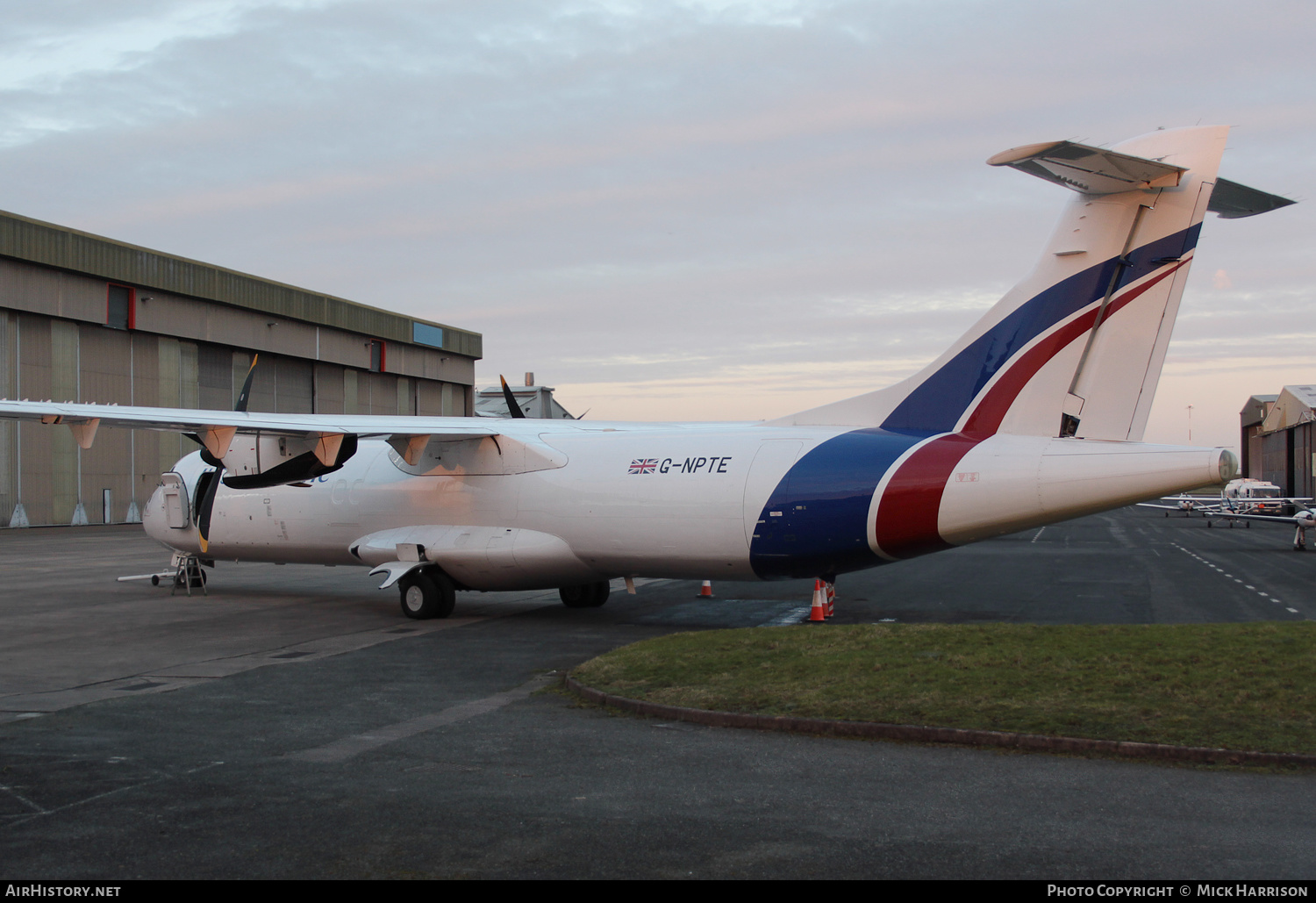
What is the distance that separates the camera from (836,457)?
14.6 m

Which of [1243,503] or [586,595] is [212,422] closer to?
[586,595]

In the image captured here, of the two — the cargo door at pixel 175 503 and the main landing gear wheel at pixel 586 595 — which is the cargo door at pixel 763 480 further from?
the cargo door at pixel 175 503

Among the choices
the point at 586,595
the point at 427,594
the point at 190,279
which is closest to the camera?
the point at 427,594

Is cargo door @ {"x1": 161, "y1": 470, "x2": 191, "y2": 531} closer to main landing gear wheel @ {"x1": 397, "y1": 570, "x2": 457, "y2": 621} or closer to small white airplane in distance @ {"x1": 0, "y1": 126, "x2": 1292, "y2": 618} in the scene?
small white airplane in distance @ {"x1": 0, "y1": 126, "x2": 1292, "y2": 618}

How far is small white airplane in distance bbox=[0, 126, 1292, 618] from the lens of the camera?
12.9m

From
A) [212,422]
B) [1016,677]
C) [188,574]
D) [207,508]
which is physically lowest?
[188,574]

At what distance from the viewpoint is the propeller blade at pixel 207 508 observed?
21.1 meters

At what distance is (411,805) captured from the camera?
7.09 m

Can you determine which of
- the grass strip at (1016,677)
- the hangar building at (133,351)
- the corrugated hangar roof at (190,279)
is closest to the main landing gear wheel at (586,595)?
the grass strip at (1016,677)

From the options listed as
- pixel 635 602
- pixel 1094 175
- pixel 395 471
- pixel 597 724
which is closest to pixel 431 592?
pixel 395 471

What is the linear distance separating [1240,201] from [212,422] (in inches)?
580

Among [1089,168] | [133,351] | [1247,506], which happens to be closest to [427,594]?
[1089,168]

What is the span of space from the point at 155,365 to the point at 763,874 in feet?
165
